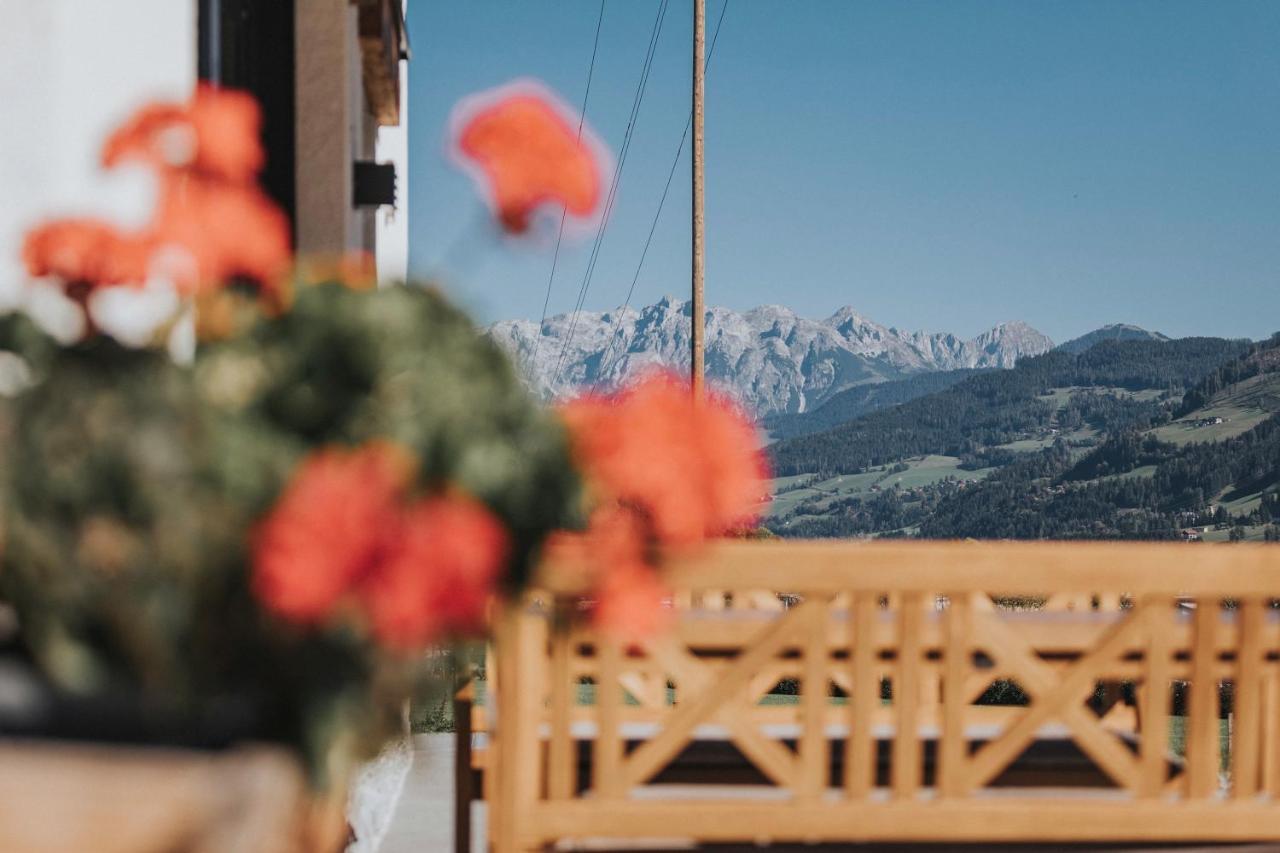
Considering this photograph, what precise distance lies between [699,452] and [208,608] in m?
0.65

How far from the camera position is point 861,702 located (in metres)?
2.82

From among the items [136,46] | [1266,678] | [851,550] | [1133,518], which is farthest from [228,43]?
[1133,518]

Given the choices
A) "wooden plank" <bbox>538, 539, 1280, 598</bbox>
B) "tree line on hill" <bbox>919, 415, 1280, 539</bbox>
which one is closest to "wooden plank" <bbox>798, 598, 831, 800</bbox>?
"wooden plank" <bbox>538, 539, 1280, 598</bbox>

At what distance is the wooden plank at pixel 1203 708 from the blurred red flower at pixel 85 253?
252cm

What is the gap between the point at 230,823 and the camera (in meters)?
1.27

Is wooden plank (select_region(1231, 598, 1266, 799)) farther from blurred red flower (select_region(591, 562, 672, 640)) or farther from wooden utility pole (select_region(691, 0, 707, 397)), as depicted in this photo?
wooden utility pole (select_region(691, 0, 707, 397))

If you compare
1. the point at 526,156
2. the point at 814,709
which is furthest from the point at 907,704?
the point at 526,156

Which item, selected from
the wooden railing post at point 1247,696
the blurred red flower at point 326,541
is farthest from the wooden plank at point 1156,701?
the blurred red flower at point 326,541

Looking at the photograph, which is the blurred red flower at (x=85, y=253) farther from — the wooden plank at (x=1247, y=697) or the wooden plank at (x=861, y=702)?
the wooden plank at (x=1247, y=697)

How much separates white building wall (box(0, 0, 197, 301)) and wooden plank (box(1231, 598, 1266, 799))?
282 cm

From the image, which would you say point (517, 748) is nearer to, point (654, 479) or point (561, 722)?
point (561, 722)

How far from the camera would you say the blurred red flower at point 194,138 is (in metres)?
1.58

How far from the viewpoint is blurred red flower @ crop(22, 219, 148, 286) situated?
62.3 inches

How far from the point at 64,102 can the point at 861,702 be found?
7.36ft
